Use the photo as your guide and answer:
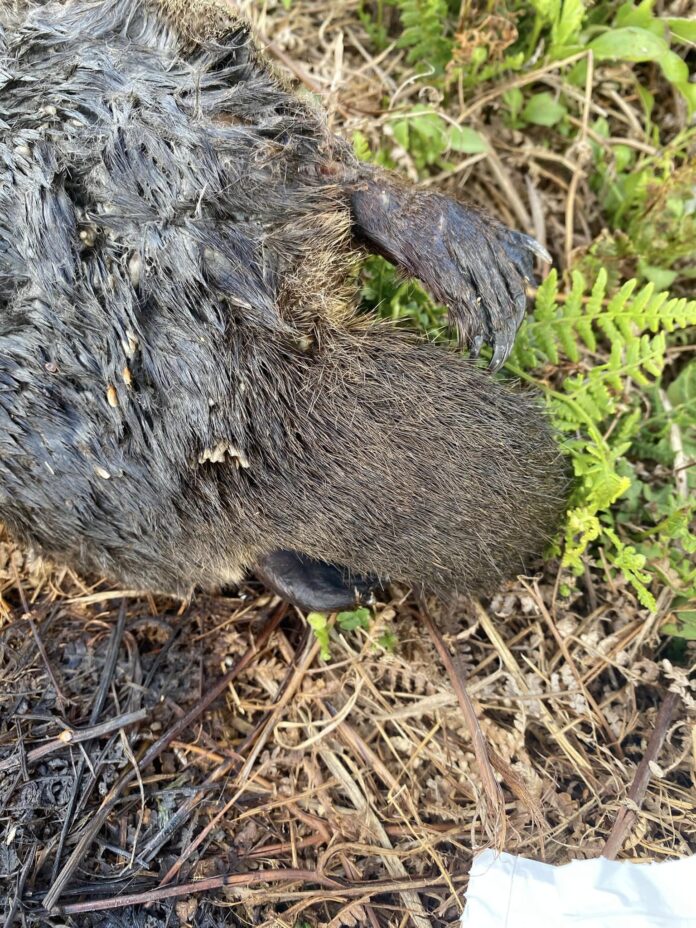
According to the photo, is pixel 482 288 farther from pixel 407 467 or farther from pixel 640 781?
pixel 640 781

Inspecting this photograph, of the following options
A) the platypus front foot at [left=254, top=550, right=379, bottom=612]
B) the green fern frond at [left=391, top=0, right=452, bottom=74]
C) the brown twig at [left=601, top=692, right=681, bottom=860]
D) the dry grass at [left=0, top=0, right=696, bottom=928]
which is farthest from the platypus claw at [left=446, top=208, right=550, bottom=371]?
the brown twig at [left=601, top=692, right=681, bottom=860]

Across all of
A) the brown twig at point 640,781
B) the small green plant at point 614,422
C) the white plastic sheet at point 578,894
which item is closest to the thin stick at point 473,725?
the white plastic sheet at point 578,894

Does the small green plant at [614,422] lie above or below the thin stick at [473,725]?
above

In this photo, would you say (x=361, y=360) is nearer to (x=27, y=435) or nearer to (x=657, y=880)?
(x=27, y=435)

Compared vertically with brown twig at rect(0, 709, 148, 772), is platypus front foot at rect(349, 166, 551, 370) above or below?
above

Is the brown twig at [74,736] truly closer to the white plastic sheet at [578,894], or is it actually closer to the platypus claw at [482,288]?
the white plastic sheet at [578,894]

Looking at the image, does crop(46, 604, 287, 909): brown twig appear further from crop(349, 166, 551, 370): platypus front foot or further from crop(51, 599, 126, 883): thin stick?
crop(349, 166, 551, 370): platypus front foot

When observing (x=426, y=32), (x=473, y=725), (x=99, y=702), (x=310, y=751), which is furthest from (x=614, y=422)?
(x=99, y=702)
